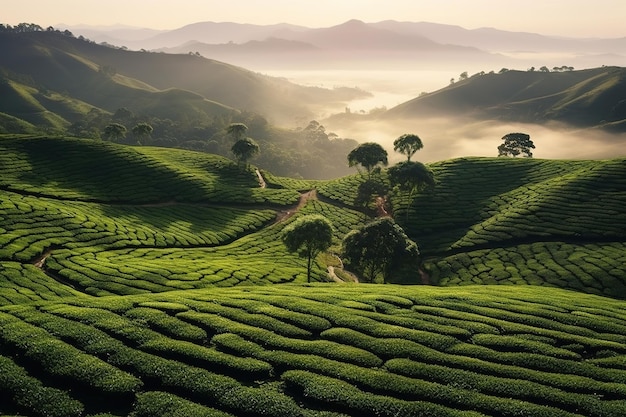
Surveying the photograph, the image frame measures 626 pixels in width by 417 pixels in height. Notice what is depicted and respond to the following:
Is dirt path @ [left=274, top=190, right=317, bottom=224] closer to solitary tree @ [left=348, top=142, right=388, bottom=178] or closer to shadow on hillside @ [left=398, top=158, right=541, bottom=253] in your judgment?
solitary tree @ [left=348, top=142, right=388, bottom=178]

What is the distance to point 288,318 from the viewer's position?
84.7ft

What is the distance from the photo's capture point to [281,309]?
27172 millimetres

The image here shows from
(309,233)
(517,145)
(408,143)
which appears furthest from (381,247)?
(517,145)

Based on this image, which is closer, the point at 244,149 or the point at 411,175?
the point at 411,175

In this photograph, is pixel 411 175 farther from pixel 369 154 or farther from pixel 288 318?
pixel 288 318

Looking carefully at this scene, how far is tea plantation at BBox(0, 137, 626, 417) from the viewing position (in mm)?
18828

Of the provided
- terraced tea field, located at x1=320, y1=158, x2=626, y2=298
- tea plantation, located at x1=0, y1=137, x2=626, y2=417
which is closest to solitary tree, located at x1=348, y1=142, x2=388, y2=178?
terraced tea field, located at x1=320, y1=158, x2=626, y2=298

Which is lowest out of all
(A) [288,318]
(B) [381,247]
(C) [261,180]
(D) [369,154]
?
(A) [288,318]

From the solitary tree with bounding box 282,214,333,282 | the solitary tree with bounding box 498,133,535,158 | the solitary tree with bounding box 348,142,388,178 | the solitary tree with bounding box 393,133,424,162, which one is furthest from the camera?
the solitary tree with bounding box 498,133,535,158

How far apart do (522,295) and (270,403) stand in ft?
77.8

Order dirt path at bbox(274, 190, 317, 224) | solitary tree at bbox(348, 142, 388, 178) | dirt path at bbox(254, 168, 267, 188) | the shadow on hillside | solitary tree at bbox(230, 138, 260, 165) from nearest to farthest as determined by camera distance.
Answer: the shadow on hillside
dirt path at bbox(274, 190, 317, 224)
solitary tree at bbox(348, 142, 388, 178)
dirt path at bbox(254, 168, 267, 188)
solitary tree at bbox(230, 138, 260, 165)

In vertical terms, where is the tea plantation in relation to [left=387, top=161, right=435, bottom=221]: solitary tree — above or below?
below

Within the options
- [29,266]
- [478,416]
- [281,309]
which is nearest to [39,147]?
[29,266]

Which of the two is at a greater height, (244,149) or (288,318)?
(244,149)
